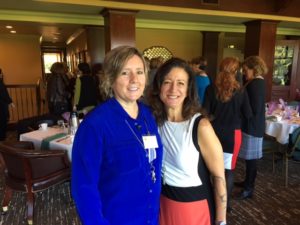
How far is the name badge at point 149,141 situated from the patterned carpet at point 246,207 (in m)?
1.76

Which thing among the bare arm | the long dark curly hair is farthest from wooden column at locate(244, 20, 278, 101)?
the bare arm

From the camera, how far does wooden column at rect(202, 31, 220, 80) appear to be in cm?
688

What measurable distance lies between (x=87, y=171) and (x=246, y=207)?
226cm

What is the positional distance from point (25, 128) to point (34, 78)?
15.7 feet

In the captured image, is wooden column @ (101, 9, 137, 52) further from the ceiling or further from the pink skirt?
the pink skirt

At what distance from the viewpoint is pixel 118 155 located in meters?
0.96

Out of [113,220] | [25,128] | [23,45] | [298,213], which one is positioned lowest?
[298,213]

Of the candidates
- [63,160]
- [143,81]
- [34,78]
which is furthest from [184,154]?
[34,78]

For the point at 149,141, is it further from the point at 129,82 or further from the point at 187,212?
the point at 187,212

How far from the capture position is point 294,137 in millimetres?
3010

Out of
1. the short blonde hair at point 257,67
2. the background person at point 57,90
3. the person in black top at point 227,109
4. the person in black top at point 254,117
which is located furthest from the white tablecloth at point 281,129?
the background person at point 57,90

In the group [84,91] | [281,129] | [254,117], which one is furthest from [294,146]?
[84,91]

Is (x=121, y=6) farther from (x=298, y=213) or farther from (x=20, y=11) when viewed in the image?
(x=298, y=213)

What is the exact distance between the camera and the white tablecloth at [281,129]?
10.9ft
